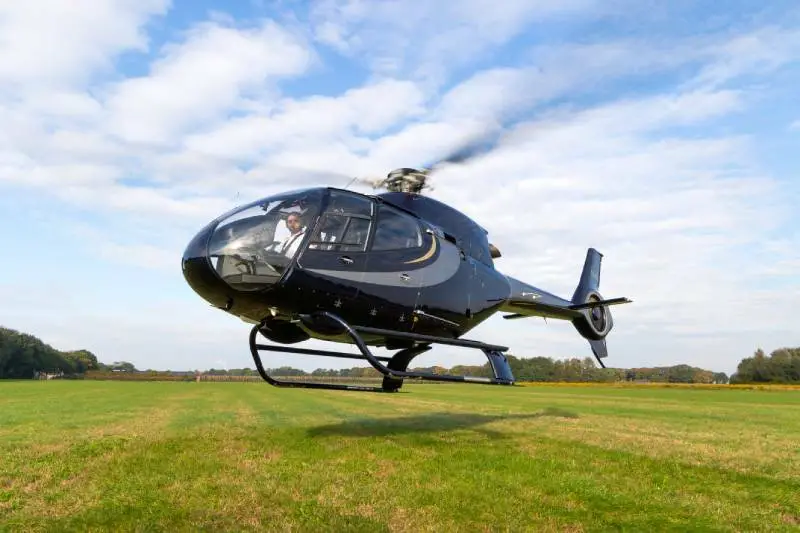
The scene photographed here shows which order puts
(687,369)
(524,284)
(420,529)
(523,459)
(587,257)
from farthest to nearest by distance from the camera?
(687,369) < (587,257) < (524,284) < (523,459) < (420,529)

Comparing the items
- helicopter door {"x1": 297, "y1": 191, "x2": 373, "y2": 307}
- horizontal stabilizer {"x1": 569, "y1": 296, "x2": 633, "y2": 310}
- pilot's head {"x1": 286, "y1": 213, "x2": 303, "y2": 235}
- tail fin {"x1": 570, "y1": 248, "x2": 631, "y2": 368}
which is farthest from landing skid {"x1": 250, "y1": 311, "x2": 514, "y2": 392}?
tail fin {"x1": 570, "y1": 248, "x2": 631, "y2": 368}

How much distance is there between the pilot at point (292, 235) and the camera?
8.43 m

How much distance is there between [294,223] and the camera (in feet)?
28.3

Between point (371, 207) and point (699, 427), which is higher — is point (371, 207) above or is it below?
above

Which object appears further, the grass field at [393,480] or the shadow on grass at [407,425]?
the shadow on grass at [407,425]

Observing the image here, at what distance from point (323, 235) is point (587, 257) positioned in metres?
13.6

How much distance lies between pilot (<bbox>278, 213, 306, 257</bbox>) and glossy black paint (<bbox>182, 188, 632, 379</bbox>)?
100mm

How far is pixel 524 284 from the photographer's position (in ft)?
47.8

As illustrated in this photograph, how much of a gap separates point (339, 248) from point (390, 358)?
4.39 m

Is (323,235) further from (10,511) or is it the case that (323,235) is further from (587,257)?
(587,257)

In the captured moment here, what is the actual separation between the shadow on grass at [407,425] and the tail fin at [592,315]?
2.73m

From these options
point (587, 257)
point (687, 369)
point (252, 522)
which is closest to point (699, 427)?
point (587, 257)

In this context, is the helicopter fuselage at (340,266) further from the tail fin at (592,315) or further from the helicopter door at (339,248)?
the tail fin at (592,315)

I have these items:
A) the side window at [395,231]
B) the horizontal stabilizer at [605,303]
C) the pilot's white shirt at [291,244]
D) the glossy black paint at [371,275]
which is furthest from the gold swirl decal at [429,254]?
the horizontal stabilizer at [605,303]
